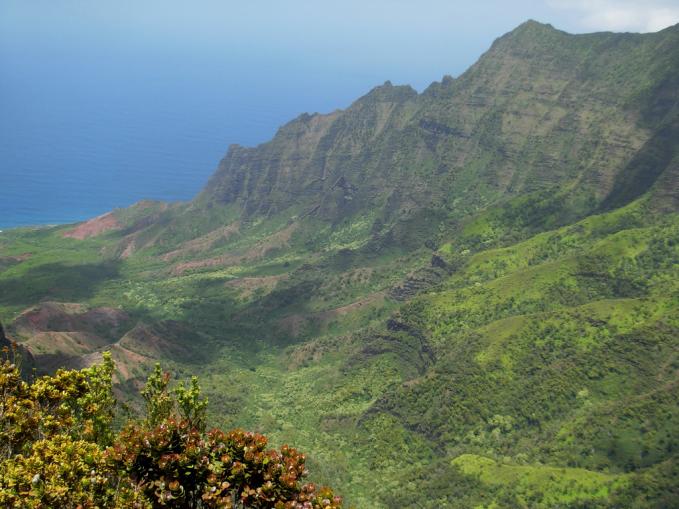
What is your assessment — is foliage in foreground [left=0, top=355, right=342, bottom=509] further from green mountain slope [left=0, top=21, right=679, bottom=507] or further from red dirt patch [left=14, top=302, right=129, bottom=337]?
red dirt patch [left=14, top=302, right=129, bottom=337]

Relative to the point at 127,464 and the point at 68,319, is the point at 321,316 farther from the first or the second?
the point at 127,464

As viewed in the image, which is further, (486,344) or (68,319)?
(68,319)

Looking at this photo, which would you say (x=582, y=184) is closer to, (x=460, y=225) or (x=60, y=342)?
(x=460, y=225)

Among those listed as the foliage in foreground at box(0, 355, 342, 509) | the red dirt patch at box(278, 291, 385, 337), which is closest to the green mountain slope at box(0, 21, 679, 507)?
the red dirt patch at box(278, 291, 385, 337)

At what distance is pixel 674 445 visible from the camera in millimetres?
Result: 90125

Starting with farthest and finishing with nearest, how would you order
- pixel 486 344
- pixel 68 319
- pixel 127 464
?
pixel 68 319, pixel 486 344, pixel 127 464

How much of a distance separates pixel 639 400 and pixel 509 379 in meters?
23.8

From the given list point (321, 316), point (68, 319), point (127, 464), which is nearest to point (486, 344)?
point (321, 316)

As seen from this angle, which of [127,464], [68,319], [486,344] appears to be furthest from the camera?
[68,319]

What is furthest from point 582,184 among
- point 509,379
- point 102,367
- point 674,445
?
point 102,367

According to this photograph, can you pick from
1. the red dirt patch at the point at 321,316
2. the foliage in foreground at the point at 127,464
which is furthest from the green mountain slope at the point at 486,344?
the foliage in foreground at the point at 127,464

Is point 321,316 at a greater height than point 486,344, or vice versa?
point 321,316

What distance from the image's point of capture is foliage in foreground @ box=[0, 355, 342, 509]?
67.6ft

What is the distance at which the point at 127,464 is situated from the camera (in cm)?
2295
